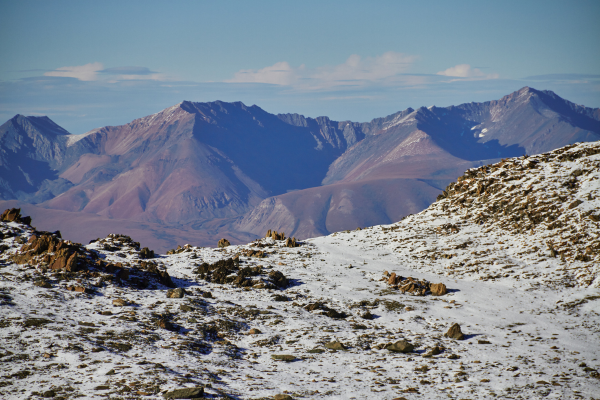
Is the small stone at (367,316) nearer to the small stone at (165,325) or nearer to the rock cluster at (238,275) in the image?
the rock cluster at (238,275)

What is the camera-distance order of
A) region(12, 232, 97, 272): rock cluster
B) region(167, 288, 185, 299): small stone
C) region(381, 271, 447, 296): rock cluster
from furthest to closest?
region(381, 271, 447, 296): rock cluster, region(12, 232, 97, 272): rock cluster, region(167, 288, 185, 299): small stone

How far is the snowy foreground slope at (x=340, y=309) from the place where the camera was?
20938 mm

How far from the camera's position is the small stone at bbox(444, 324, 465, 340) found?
2747 cm

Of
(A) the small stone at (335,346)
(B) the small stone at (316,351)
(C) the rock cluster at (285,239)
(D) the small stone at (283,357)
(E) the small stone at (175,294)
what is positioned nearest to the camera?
(D) the small stone at (283,357)

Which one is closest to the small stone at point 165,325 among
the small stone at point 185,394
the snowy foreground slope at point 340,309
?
the snowy foreground slope at point 340,309

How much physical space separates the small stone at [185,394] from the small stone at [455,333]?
15.1 metres

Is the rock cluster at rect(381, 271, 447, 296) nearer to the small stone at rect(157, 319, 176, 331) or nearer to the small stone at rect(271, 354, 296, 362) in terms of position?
the small stone at rect(271, 354, 296, 362)

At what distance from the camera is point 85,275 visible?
3353 centimetres

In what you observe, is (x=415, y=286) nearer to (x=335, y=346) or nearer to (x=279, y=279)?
(x=279, y=279)

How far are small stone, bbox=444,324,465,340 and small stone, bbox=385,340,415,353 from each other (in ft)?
10.6

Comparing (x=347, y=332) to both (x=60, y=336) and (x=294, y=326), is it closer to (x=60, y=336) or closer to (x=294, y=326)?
(x=294, y=326)

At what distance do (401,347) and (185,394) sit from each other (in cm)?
1191

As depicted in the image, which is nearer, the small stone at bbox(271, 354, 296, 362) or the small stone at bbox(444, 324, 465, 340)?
the small stone at bbox(271, 354, 296, 362)

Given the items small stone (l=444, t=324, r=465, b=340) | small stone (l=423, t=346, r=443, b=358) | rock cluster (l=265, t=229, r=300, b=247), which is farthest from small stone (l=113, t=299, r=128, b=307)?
rock cluster (l=265, t=229, r=300, b=247)
